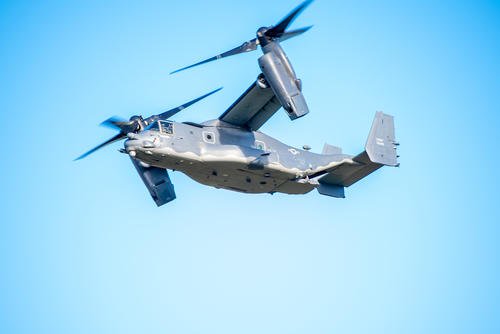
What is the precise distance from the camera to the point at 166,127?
74.1ft

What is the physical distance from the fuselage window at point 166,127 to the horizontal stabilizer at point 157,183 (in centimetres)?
263

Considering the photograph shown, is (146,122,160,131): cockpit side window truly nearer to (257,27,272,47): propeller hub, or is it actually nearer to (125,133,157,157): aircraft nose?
→ (125,133,157,157): aircraft nose

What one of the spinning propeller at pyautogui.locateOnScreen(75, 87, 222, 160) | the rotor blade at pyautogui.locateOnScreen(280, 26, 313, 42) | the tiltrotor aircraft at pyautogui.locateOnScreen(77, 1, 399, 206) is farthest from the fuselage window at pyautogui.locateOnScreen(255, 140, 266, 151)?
the rotor blade at pyautogui.locateOnScreen(280, 26, 313, 42)

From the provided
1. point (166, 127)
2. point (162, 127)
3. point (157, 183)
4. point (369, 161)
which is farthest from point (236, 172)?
point (369, 161)

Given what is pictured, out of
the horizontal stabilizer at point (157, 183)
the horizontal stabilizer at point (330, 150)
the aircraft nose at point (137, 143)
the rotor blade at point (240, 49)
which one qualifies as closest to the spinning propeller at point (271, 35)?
the rotor blade at point (240, 49)

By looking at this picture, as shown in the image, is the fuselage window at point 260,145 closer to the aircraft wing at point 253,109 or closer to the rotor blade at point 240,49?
the aircraft wing at point 253,109

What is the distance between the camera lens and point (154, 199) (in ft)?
82.6

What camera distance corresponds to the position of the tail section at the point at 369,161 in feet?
82.3

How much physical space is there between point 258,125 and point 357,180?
4.17 m

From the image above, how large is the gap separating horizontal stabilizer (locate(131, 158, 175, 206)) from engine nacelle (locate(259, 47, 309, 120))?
5296mm

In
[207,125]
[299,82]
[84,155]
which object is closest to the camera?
[299,82]

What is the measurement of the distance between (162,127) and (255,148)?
3075mm

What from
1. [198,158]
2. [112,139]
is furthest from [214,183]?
[112,139]

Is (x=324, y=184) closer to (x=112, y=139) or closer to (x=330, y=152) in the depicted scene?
(x=330, y=152)
